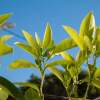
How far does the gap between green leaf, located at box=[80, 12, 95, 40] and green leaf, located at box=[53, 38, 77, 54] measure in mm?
39

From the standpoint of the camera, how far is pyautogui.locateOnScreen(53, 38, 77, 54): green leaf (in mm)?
914

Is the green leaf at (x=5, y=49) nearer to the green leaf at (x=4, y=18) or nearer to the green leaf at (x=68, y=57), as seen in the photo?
the green leaf at (x=4, y=18)

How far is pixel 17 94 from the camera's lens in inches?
26.1

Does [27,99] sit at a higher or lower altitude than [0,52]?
lower

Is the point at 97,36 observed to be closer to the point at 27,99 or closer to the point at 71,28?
the point at 71,28

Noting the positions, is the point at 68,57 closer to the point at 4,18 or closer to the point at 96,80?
the point at 96,80

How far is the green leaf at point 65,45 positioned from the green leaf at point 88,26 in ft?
0.13

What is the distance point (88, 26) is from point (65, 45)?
3.7 inches

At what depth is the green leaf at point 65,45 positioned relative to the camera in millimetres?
914

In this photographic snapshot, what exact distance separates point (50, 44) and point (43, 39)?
3 centimetres

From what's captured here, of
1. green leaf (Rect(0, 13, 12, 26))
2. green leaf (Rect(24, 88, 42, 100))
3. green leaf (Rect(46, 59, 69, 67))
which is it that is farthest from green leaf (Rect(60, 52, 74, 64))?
green leaf (Rect(0, 13, 12, 26))

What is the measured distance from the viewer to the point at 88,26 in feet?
3.10

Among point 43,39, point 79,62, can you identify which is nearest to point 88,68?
point 79,62

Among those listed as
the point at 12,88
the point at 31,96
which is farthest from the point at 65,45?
the point at 12,88
